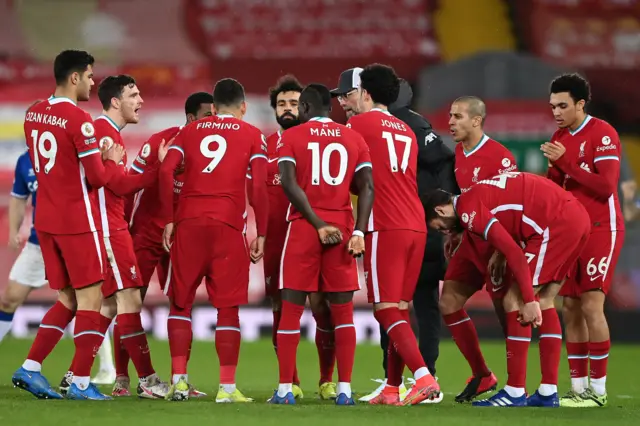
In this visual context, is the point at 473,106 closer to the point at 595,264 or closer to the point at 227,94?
the point at 595,264

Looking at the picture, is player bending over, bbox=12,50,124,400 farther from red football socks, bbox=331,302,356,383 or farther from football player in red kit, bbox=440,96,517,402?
football player in red kit, bbox=440,96,517,402

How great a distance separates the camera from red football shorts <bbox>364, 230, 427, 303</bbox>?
7535mm

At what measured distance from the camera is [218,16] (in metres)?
18.5

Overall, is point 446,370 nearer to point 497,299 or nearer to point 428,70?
point 497,299

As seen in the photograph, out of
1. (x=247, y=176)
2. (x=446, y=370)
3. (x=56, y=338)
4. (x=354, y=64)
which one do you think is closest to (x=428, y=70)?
(x=354, y=64)

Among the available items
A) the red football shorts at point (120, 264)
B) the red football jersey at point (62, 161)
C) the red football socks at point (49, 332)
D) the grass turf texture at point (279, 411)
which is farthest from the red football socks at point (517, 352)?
the red football socks at point (49, 332)

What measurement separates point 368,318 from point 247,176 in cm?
658

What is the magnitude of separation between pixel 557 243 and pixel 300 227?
1677 millimetres

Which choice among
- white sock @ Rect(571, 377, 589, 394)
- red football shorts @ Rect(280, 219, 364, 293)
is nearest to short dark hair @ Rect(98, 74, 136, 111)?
red football shorts @ Rect(280, 219, 364, 293)

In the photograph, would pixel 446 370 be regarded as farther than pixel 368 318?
No

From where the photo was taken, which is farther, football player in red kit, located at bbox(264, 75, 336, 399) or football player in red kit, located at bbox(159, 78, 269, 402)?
football player in red kit, located at bbox(264, 75, 336, 399)

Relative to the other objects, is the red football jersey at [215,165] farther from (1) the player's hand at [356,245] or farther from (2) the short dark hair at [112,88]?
(1) the player's hand at [356,245]

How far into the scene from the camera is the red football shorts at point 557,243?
7.41 metres

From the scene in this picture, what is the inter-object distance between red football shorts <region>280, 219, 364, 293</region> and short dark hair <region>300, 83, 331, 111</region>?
2.60 ft
